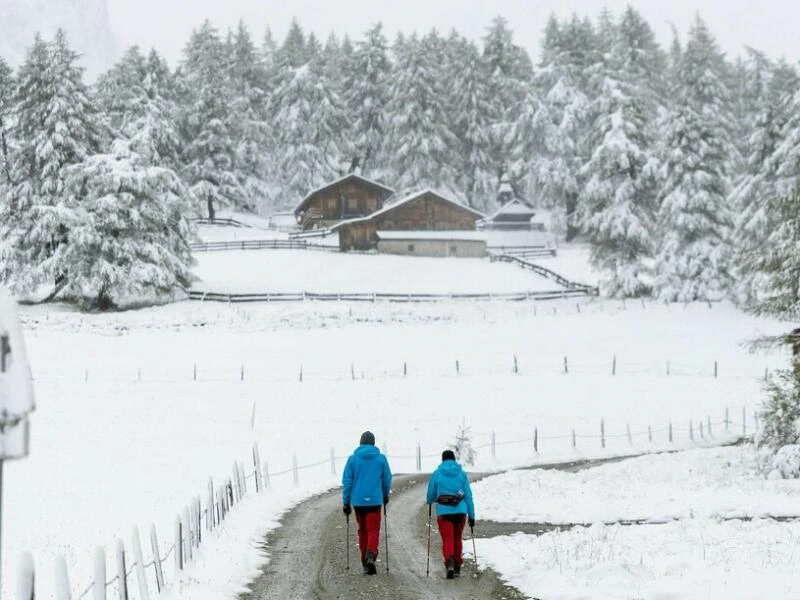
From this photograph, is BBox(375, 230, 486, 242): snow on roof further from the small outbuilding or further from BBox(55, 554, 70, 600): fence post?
BBox(55, 554, 70, 600): fence post

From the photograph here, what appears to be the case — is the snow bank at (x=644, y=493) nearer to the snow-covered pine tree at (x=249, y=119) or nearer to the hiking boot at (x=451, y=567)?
the hiking boot at (x=451, y=567)

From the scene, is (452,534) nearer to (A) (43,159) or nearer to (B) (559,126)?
(A) (43,159)

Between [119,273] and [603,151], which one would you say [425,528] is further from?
[603,151]

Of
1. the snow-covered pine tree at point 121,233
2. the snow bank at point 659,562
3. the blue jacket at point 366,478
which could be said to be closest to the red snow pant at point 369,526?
the blue jacket at point 366,478

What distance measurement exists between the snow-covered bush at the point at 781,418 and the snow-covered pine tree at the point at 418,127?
199 feet

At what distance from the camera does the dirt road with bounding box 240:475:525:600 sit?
1019 cm

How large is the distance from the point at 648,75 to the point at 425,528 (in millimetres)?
77051

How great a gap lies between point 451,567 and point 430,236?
59599 mm

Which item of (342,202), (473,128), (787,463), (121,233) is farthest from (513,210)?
(787,463)

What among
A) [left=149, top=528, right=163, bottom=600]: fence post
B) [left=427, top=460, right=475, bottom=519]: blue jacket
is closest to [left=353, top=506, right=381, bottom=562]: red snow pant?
[left=427, top=460, right=475, bottom=519]: blue jacket

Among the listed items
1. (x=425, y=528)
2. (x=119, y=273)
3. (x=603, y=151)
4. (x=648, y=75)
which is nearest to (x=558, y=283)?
(x=603, y=151)

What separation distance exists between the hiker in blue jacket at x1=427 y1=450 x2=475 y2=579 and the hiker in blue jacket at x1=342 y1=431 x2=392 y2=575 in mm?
686

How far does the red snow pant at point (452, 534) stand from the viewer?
11.0 meters

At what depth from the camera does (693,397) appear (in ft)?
123
